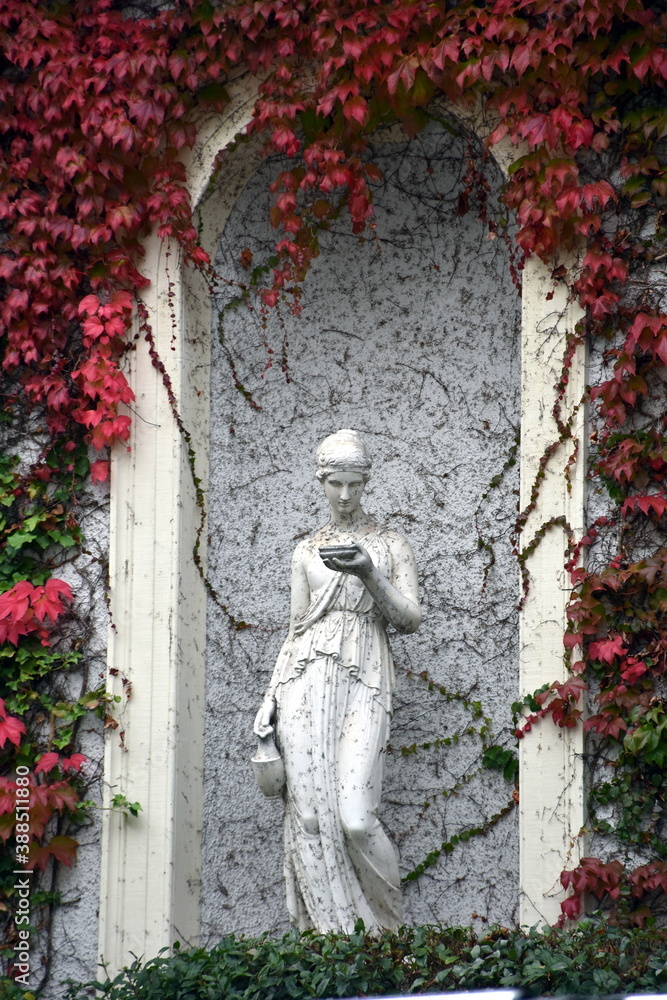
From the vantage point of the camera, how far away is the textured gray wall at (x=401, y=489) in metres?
6.39

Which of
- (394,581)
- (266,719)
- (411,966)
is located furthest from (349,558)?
(411,966)

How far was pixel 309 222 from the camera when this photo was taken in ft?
21.9

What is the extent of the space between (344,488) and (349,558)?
422 mm

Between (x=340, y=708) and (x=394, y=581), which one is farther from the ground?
(x=394, y=581)

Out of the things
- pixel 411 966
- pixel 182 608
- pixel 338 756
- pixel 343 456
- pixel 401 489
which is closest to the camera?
pixel 411 966

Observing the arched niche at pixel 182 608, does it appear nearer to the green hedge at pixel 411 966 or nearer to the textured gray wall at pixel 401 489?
the textured gray wall at pixel 401 489

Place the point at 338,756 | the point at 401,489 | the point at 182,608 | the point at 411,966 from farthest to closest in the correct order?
the point at 401,489, the point at 182,608, the point at 338,756, the point at 411,966

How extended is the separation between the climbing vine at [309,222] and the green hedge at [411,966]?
1.99 feet

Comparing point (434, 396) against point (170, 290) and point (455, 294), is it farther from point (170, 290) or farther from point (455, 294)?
point (170, 290)

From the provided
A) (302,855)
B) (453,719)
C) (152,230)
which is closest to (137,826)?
(302,855)

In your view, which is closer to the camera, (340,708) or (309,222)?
(340,708)

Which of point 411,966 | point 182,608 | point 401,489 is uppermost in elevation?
point 401,489

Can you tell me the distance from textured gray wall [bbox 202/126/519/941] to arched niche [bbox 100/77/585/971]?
0.58 feet

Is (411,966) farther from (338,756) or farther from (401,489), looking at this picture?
(401,489)
